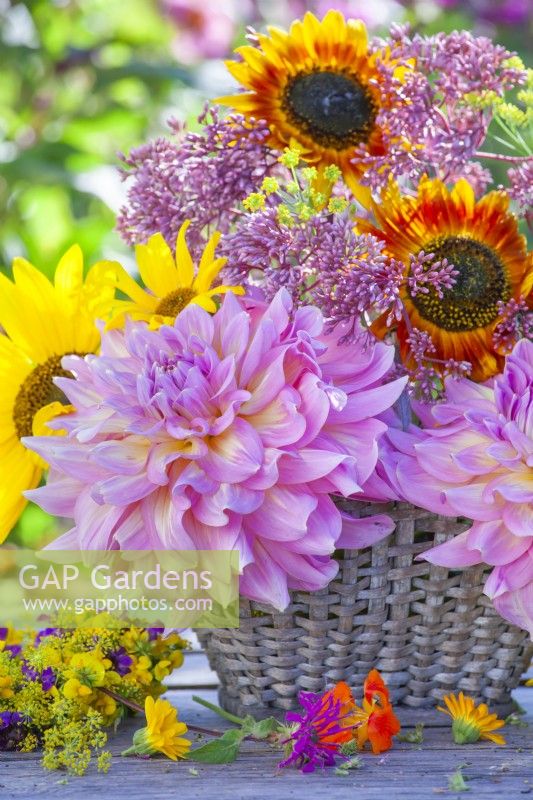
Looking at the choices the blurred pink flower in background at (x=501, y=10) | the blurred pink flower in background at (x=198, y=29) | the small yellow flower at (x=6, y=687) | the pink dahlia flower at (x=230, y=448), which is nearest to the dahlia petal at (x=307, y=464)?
the pink dahlia flower at (x=230, y=448)

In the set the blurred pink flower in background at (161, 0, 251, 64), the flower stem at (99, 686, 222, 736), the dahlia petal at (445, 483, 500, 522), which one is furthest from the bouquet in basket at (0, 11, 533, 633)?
the blurred pink flower in background at (161, 0, 251, 64)

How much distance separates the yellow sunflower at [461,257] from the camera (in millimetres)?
711

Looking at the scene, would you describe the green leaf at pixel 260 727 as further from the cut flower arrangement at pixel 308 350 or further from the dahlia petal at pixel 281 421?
the dahlia petal at pixel 281 421

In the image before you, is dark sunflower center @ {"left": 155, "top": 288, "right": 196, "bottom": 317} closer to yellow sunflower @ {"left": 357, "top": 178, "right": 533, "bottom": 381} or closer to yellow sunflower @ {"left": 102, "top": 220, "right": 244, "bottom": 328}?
yellow sunflower @ {"left": 102, "top": 220, "right": 244, "bottom": 328}

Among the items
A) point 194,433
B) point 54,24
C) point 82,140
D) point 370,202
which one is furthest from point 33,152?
point 194,433

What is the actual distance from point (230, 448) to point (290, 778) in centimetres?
19

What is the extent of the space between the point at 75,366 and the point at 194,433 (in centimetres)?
12

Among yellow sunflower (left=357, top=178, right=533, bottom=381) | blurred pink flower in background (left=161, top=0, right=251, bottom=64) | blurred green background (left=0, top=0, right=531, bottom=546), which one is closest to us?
yellow sunflower (left=357, top=178, right=533, bottom=381)

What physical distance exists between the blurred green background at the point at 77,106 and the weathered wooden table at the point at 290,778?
948 millimetres

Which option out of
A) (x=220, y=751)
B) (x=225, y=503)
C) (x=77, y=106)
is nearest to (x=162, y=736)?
(x=220, y=751)

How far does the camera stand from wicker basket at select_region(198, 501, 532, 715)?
27.0 inches

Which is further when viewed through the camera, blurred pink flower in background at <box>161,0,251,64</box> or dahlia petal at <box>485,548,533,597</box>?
blurred pink flower in background at <box>161,0,251,64</box>

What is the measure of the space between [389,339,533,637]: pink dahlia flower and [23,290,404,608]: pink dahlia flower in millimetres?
34

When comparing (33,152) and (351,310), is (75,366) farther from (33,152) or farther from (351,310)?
(33,152)
